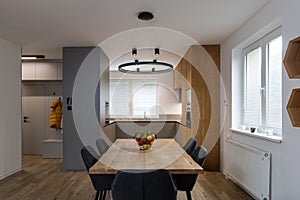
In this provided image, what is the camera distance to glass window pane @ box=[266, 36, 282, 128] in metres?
3.32

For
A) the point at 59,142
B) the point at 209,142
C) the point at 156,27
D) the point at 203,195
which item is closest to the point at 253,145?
the point at 203,195

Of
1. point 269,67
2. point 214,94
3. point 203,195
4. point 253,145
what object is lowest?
point 203,195

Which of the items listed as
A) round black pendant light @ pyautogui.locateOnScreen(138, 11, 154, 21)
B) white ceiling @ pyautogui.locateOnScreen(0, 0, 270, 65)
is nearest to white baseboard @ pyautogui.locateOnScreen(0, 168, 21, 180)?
white ceiling @ pyautogui.locateOnScreen(0, 0, 270, 65)

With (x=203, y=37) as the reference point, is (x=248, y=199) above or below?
below

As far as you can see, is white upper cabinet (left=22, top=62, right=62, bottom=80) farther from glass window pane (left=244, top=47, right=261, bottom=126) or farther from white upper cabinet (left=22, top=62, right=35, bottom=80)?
glass window pane (left=244, top=47, right=261, bottom=126)

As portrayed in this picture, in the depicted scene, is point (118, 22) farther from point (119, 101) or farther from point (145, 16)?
point (119, 101)

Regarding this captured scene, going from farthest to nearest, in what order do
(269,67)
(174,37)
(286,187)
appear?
(174,37) → (269,67) → (286,187)

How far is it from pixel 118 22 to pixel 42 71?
3943 millimetres

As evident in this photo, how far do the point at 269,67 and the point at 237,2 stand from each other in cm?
101

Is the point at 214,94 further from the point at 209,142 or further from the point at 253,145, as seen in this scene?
the point at 253,145

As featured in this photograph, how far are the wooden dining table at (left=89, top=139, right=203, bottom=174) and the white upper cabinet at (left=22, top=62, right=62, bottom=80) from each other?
422 centimetres

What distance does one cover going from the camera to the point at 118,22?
4016 mm

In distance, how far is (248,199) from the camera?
144 inches

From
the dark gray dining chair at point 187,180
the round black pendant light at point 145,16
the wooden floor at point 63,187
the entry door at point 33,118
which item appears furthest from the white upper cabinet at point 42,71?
the dark gray dining chair at point 187,180
